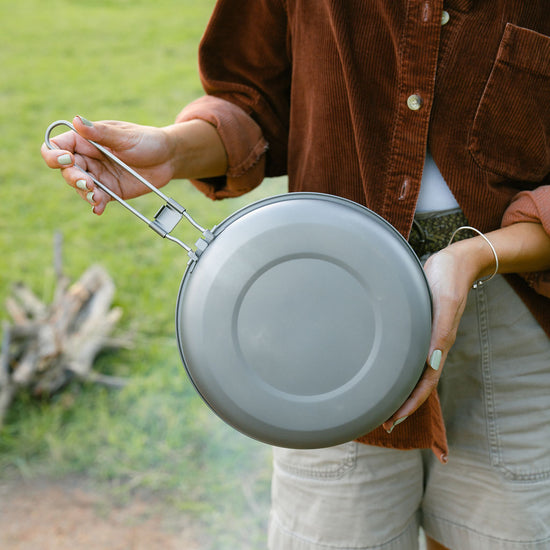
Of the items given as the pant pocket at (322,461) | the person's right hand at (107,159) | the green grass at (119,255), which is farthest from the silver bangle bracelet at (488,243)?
the green grass at (119,255)

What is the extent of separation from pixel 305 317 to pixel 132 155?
352mm

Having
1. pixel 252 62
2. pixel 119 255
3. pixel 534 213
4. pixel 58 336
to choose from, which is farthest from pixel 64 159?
pixel 119 255

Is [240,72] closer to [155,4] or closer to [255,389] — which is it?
[255,389]

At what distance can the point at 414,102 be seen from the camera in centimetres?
94

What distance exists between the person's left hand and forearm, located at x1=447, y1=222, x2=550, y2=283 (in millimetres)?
18

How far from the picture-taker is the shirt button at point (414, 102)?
3.07ft

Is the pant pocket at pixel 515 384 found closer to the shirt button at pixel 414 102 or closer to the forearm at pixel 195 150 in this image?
the shirt button at pixel 414 102

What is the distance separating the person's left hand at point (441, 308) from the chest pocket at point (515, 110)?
18cm

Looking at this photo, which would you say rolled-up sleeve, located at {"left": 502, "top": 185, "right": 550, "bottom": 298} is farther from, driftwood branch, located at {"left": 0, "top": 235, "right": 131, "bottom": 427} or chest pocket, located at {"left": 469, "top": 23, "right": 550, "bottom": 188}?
driftwood branch, located at {"left": 0, "top": 235, "right": 131, "bottom": 427}

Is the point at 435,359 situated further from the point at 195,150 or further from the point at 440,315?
the point at 195,150

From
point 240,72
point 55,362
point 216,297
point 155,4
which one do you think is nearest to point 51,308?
point 55,362

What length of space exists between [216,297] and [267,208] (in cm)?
12

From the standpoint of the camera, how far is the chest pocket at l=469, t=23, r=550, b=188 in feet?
3.03

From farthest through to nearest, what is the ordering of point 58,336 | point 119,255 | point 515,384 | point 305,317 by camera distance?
point 119,255, point 58,336, point 515,384, point 305,317
